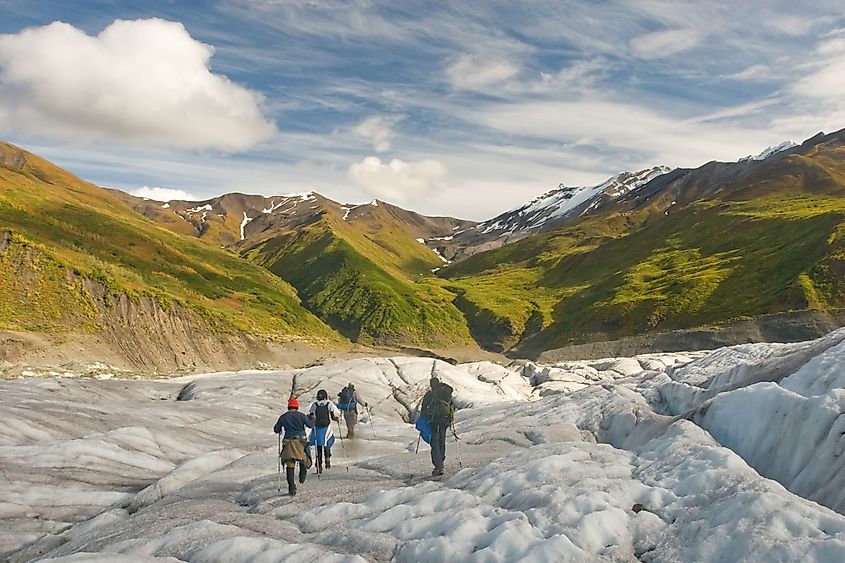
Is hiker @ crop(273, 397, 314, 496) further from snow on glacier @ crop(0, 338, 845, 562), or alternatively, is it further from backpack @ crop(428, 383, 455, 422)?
backpack @ crop(428, 383, 455, 422)

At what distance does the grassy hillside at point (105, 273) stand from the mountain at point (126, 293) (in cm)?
20

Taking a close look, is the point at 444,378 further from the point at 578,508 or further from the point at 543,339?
the point at 543,339

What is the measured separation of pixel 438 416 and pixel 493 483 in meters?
3.81

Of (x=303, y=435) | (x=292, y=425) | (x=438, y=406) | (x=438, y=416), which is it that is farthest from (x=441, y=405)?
(x=292, y=425)

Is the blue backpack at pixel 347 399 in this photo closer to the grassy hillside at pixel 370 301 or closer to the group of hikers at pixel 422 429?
the group of hikers at pixel 422 429

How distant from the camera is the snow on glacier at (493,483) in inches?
480

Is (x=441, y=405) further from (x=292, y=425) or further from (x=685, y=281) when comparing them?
(x=685, y=281)

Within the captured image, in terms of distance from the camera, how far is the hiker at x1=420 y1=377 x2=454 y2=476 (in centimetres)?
1917

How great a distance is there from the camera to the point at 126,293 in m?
91.8

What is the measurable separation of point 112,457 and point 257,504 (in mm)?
11333

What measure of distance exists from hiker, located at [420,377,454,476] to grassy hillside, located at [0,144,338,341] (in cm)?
7763

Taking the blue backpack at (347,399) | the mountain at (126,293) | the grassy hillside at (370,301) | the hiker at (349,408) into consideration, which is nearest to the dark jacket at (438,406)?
the blue backpack at (347,399)

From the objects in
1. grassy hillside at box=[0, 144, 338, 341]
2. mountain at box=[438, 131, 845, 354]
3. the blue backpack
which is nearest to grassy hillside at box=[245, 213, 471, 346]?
mountain at box=[438, 131, 845, 354]

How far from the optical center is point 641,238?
18975 centimetres
